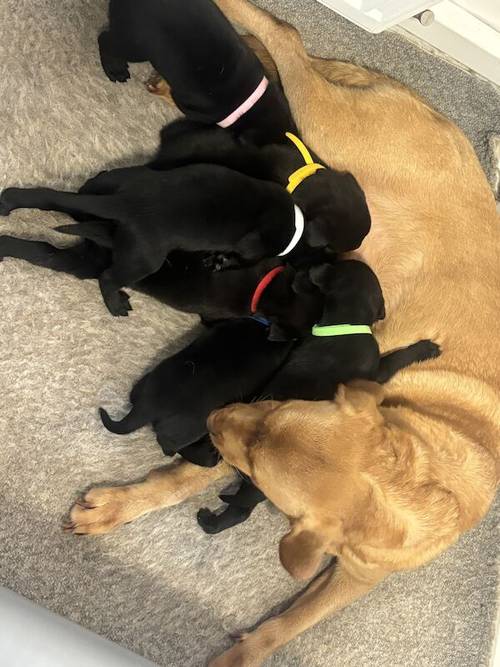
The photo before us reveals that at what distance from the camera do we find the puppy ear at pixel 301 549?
1946mm

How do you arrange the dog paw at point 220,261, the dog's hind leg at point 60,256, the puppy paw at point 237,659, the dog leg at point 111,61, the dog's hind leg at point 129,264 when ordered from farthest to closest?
the puppy paw at point 237,659
the dog paw at point 220,261
the dog leg at point 111,61
the dog's hind leg at point 60,256
the dog's hind leg at point 129,264

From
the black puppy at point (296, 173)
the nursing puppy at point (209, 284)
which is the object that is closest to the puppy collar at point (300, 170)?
the black puppy at point (296, 173)

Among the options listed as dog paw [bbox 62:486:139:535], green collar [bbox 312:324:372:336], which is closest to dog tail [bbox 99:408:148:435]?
dog paw [bbox 62:486:139:535]

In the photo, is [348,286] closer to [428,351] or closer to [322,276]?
[322,276]

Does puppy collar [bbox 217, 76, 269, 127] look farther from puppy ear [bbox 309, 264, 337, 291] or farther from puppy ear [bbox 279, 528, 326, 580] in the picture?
puppy ear [bbox 279, 528, 326, 580]

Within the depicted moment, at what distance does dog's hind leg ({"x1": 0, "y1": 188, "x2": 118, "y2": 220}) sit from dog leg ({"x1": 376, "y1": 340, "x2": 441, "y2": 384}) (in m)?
1.10

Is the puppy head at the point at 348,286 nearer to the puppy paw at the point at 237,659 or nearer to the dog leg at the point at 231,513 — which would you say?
the dog leg at the point at 231,513

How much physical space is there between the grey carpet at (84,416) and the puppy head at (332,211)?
1.95 ft

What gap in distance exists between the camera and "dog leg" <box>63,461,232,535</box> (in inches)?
91.4

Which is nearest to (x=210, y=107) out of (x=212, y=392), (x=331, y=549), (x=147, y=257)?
(x=147, y=257)

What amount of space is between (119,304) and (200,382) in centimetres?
39

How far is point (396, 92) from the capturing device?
2.51 m

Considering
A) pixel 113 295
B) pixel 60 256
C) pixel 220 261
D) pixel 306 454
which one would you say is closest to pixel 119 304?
pixel 113 295

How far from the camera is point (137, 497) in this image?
7.86 ft
